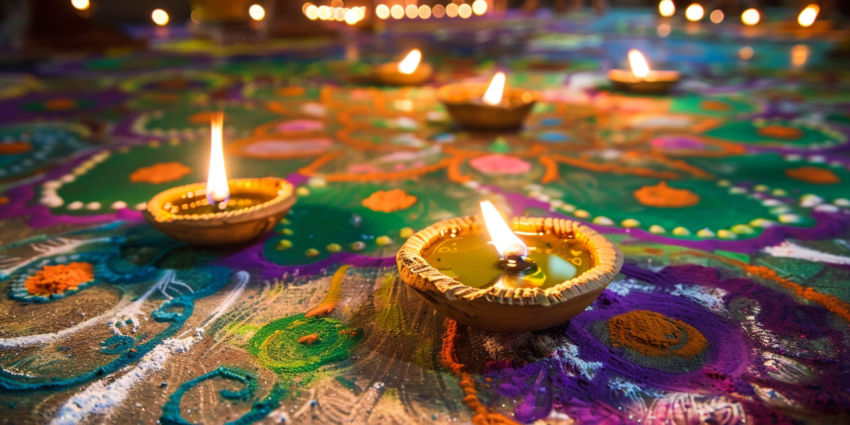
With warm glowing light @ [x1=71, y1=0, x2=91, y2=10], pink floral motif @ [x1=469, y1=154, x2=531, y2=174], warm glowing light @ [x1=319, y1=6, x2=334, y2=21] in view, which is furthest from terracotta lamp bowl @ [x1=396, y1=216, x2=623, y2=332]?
warm glowing light @ [x1=319, y1=6, x2=334, y2=21]

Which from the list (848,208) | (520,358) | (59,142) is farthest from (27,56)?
(848,208)

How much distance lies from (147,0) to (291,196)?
8284mm

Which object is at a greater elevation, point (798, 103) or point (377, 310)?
point (798, 103)

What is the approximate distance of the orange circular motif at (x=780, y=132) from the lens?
1902 mm

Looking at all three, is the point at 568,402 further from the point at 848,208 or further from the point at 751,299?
the point at 848,208

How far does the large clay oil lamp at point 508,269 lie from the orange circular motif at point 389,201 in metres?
0.42

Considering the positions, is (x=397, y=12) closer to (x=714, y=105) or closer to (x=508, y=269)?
(x=714, y=105)

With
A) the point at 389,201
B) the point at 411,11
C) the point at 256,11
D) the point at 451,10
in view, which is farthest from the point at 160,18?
the point at 389,201

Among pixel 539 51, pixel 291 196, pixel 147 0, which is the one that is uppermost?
pixel 147 0

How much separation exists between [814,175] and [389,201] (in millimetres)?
1172

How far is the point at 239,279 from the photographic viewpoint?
1.02m

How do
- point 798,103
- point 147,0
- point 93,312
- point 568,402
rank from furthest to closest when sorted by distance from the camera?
point 147,0 → point 798,103 → point 93,312 → point 568,402

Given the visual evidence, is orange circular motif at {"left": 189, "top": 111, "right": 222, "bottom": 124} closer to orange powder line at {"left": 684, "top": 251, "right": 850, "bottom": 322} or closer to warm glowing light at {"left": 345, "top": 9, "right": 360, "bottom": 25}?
orange powder line at {"left": 684, "top": 251, "right": 850, "bottom": 322}

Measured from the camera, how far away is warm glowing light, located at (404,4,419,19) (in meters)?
10.1
